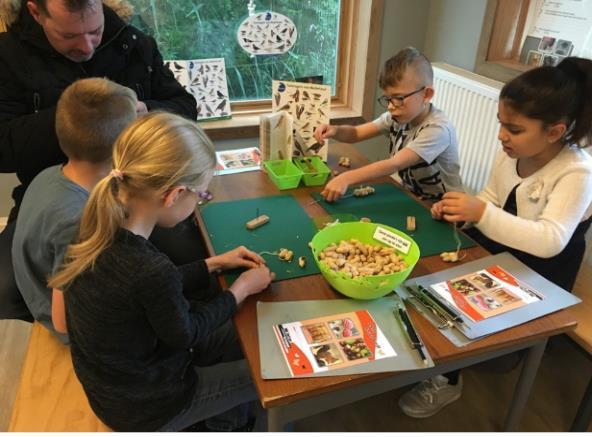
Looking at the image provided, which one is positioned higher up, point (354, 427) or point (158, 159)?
point (158, 159)

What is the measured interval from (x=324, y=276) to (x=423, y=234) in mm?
378

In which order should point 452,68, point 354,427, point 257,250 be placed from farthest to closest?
point 452,68 → point 354,427 → point 257,250

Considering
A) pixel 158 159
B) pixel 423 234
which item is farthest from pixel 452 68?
pixel 158 159

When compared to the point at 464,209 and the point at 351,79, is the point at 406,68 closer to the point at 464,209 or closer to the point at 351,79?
the point at 464,209

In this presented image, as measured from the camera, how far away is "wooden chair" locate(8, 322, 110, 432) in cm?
108

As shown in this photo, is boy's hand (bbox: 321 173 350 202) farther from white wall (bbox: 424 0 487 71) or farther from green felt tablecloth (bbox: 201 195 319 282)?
white wall (bbox: 424 0 487 71)

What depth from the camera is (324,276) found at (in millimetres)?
1108

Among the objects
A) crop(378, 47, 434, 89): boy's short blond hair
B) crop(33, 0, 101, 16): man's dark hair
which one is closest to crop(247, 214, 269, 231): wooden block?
crop(378, 47, 434, 89): boy's short blond hair

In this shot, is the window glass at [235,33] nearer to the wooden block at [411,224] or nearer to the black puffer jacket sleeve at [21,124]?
the black puffer jacket sleeve at [21,124]

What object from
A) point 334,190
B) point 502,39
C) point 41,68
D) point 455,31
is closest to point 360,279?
point 334,190

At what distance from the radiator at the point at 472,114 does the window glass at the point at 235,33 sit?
2.27 feet

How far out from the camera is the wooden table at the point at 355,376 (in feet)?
2.76

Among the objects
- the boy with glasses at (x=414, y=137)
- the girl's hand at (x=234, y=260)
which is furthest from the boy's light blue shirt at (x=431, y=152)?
the girl's hand at (x=234, y=260)

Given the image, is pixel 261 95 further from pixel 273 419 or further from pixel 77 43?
pixel 273 419
